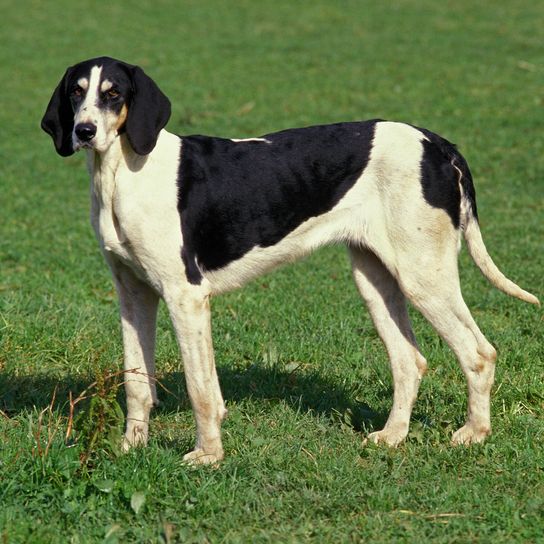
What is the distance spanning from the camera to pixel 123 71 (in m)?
4.80

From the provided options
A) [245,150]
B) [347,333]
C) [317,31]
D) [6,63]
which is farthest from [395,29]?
[245,150]

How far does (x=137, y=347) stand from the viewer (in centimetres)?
523

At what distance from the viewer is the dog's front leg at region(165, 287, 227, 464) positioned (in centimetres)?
484

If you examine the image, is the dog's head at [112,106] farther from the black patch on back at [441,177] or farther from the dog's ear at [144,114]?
the black patch on back at [441,177]

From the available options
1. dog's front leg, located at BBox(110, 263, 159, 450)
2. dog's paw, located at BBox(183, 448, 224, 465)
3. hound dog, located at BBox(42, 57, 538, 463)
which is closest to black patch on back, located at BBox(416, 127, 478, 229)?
hound dog, located at BBox(42, 57, 538, 463)

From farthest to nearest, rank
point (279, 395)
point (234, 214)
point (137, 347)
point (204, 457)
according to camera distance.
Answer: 1. point (279, 395)
2. point (137, 347)
3. point (234, 214)
4. point (204, 457)

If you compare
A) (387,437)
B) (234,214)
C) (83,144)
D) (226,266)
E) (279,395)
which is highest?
(83,144)

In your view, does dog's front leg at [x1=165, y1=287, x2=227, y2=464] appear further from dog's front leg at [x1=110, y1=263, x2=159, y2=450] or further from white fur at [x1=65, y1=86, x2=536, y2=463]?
dog's front leg at [x1=110, y1=263, x2=159, y2=450]

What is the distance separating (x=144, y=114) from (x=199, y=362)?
1227 millimetres

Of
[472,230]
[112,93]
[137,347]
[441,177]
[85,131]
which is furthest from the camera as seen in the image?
[472,230]

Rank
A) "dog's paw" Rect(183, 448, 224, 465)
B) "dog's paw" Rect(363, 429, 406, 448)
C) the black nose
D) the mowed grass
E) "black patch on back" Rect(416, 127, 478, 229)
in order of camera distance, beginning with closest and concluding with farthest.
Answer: the mowed grass → the black nose → "dog's paw" Rect(183, 448, 224, 465) → "black patch on back" Rect(416, 127, 478, 229) → "dog's paw" Rect(363, 429, 406, 448)

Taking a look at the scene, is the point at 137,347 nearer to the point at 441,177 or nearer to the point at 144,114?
the point at 144,114

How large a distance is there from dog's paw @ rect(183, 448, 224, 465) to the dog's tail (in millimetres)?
1729

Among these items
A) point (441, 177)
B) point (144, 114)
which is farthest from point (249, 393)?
point (144, 114)
